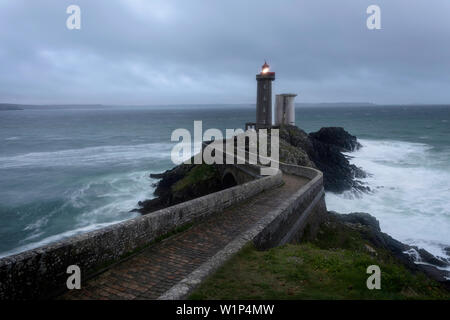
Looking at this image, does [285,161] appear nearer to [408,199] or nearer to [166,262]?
[408,199]

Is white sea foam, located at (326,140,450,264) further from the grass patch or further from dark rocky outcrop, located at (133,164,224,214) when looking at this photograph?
the grass patch

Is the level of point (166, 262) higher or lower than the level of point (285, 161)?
lower

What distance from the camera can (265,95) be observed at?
1253 inches

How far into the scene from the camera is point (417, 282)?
19.1ft

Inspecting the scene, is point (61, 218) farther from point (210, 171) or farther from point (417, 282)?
point (417, 282)

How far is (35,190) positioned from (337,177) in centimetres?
2802

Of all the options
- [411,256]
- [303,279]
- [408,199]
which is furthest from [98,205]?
[408,199]

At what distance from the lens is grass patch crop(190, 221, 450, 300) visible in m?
5.11

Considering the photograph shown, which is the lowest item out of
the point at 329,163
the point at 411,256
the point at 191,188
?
the point at 411,256

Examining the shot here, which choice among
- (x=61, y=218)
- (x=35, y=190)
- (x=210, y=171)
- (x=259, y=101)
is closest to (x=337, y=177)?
(x=259, y=101)

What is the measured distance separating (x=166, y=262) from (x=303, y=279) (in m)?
2.93
